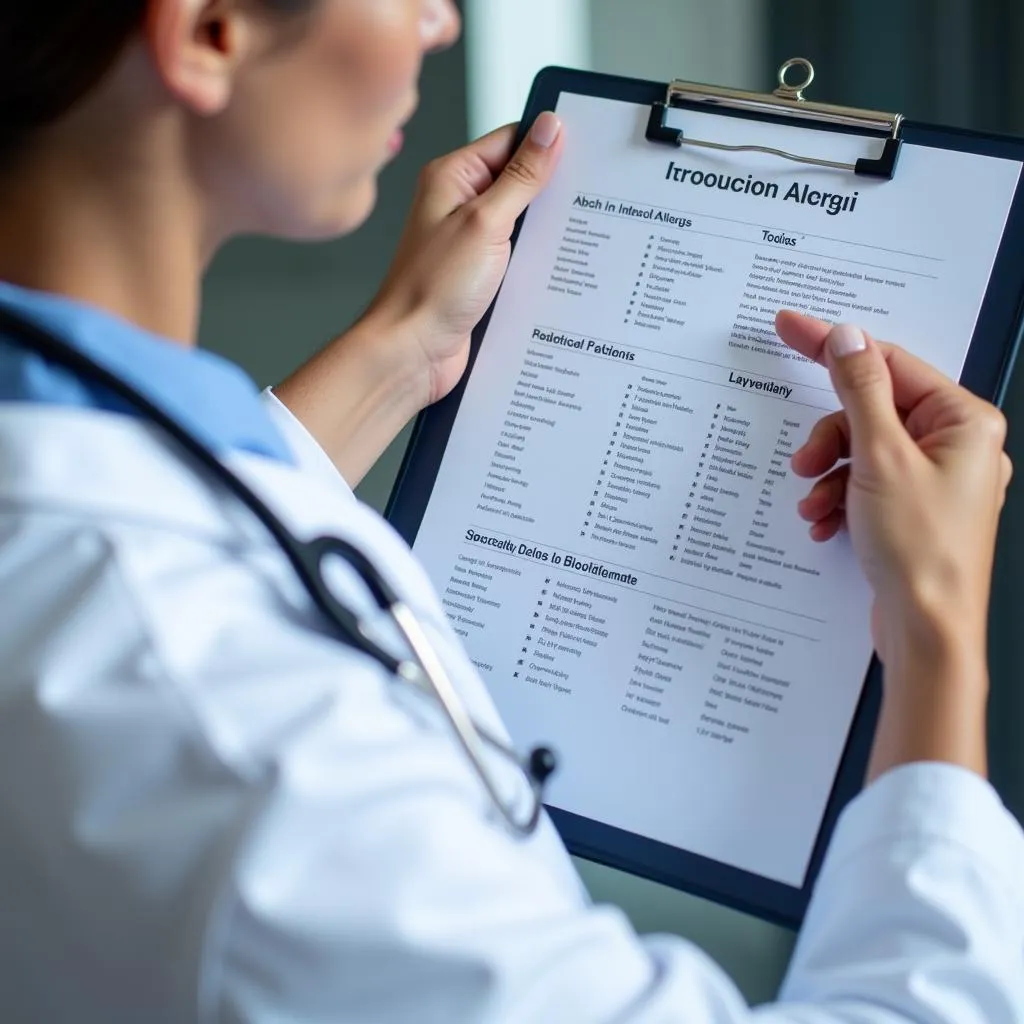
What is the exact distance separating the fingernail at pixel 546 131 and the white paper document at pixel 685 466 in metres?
0.02

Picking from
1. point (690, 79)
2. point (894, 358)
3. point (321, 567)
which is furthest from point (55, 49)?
point (690, 79)

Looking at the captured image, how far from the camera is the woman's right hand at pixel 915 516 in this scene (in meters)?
0.72

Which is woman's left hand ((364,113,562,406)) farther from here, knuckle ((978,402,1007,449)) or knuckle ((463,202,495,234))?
knuckle ((978,402,1007,449))

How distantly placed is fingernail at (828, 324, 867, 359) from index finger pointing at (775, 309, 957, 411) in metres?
0.02

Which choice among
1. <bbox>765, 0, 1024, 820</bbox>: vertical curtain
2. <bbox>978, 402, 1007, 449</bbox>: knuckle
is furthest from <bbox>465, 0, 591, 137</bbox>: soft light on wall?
<bbox>978, 402, 1007, 449</bbox>: knuckle

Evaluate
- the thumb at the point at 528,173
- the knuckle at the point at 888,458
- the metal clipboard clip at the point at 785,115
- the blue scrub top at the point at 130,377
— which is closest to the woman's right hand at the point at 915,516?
the knuckle at the point at 888,458

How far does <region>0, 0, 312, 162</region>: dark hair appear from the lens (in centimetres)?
59

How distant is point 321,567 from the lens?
591 mm

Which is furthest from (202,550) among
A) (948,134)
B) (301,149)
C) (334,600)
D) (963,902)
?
(948,134)

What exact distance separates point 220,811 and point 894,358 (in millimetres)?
506

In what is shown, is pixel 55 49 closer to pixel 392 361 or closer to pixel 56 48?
pixel 56 48

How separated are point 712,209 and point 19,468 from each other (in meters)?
0.53

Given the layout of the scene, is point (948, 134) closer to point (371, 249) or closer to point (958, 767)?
point (958, 767)

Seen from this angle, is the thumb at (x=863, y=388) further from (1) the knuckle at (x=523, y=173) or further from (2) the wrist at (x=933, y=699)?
(1) the knuckle at (x=523, y=173)
